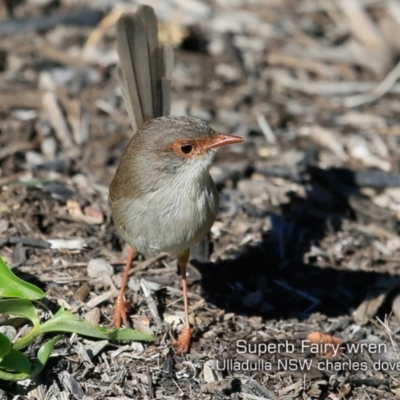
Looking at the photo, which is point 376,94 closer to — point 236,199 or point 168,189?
point 236,199

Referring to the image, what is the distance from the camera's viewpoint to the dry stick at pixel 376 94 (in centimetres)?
904

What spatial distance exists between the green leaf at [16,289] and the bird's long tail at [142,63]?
185cm

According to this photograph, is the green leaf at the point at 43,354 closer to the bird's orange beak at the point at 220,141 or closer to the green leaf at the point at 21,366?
the green leaf at the point at 21,366

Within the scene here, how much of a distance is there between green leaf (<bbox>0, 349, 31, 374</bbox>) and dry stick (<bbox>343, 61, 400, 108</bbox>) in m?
5.63

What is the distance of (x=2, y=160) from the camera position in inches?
283

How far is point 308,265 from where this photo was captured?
6625 mm

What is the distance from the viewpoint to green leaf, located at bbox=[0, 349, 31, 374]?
4555 mm

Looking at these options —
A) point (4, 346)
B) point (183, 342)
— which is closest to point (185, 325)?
point (183, 342)

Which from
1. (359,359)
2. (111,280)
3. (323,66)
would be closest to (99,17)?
(323,66)

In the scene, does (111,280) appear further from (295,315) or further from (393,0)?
(393,0)

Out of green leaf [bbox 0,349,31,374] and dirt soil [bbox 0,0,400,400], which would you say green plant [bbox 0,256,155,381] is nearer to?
green leaf [bbox 0,349,31,374]

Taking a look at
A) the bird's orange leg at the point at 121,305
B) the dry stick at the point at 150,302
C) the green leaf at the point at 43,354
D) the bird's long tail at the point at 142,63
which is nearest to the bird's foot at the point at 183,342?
the dry stick at the point at 150,302

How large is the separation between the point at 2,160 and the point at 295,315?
3139 millimetres

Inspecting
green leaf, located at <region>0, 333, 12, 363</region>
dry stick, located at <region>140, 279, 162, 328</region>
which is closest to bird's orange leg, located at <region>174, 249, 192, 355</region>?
dry stick, located at <region>140, 279, 162, 328</region>
